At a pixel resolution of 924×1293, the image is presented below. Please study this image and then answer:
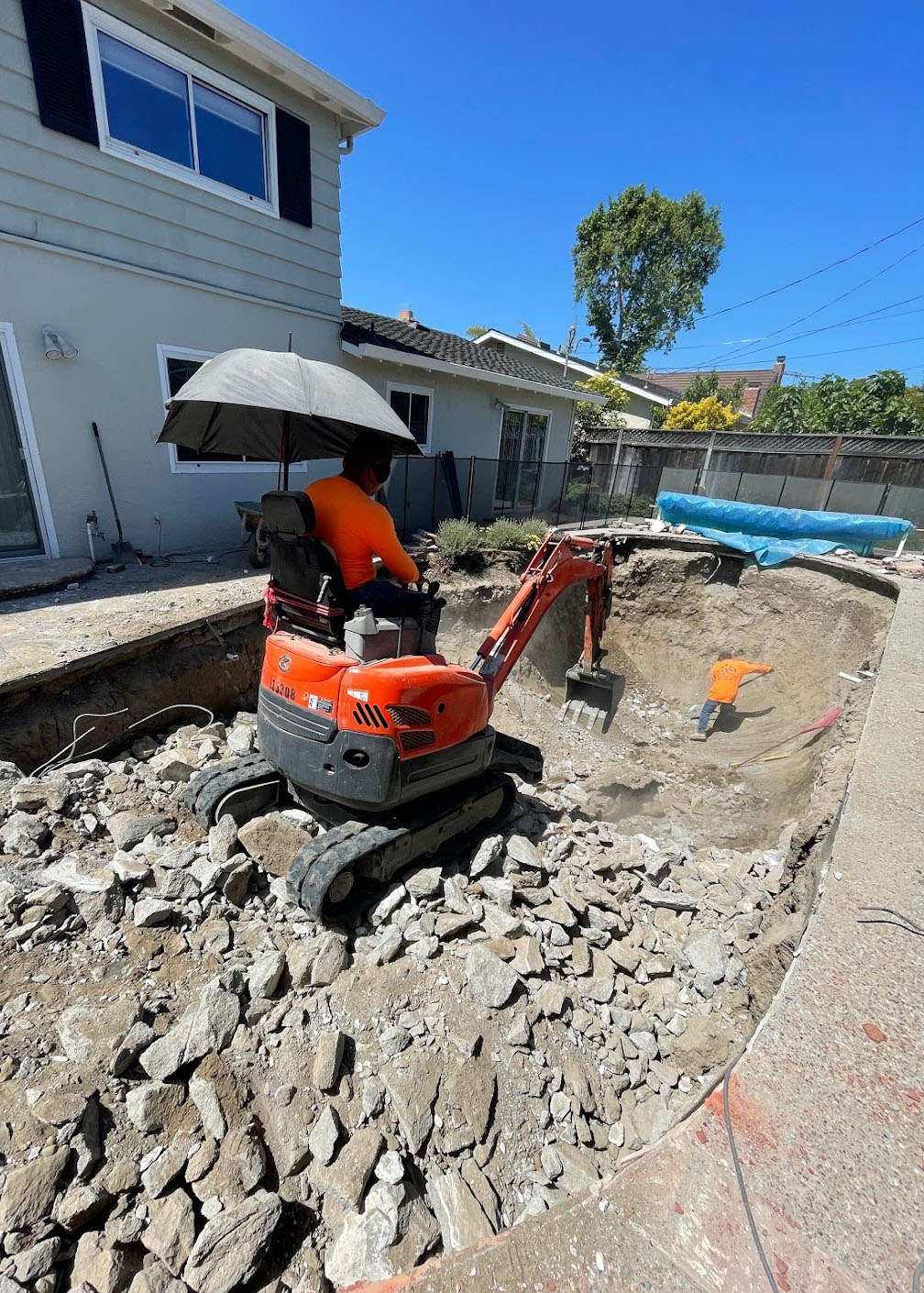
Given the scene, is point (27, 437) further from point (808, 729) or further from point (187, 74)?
point (808, 729)

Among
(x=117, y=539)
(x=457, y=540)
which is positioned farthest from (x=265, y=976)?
(x=457, y=540)

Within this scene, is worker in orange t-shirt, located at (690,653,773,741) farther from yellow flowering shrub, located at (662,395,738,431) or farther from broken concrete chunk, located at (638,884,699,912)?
yellow flowering shrub, located at (662,395,738,431)

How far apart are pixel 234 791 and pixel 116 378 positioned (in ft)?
17.3

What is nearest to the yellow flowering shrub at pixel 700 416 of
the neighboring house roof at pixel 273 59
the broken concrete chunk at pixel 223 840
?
the neighboring house roof at pixel 273 59

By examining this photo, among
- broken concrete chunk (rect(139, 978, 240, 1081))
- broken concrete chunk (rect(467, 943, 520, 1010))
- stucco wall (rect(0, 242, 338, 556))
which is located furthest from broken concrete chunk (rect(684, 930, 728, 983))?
stucco wall (rect(0, 242, 338, 556))

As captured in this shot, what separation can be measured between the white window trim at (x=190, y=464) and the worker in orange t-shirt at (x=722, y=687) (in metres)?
5.61

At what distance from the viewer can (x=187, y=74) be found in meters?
6.04

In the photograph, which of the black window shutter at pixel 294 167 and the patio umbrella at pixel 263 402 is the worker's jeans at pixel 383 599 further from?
the black window shutter at pixel 294 167

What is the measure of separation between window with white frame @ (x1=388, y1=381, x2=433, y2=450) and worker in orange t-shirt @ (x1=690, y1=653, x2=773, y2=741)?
6.10 metres

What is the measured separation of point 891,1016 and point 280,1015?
2.16 m

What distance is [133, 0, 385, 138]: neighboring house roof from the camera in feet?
18.8

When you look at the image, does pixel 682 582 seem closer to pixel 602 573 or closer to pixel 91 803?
pixel 602 573

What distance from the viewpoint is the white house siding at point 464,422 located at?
9.21 m

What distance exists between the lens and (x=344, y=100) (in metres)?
7.10
